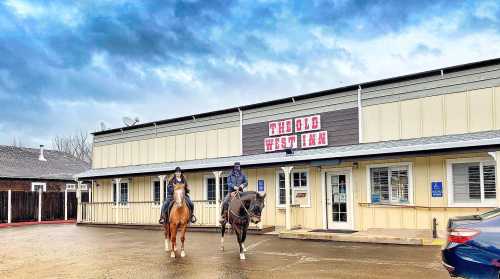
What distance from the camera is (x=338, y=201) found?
17250 millimetres

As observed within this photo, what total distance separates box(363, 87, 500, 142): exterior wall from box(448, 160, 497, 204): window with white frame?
3.70ft

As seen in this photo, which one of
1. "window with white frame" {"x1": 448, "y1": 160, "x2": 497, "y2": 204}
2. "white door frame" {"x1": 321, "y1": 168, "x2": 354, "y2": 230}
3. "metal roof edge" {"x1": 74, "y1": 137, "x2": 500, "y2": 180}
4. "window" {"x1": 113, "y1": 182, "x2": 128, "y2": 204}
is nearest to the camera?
"metal roof edge" {"x1": 74, "y1": 137, "x2": 500, "y2": 180}

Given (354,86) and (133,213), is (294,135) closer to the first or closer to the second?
(354,86)

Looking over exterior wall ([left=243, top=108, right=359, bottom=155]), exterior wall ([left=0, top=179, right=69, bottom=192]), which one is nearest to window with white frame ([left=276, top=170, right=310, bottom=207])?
exterior wall ([left=243, top=108, right=359, bottom=155])

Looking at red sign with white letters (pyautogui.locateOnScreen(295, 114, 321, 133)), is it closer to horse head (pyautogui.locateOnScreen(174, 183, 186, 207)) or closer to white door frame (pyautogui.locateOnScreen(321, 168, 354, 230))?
white door frame (pyautogui.locateOnScreen(321, 168, 354, 230))

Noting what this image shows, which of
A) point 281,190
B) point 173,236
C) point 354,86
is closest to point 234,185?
point 173,236

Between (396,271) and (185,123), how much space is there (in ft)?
51.0

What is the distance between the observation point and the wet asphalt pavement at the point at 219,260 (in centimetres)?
968

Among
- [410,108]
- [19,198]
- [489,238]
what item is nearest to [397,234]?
[410,108]

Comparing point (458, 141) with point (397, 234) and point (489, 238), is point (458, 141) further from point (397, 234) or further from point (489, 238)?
point (489, 238)

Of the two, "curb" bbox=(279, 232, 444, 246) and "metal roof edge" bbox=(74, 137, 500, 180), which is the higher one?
"metal roof edge" bbox=(74, 137, 500, 180)

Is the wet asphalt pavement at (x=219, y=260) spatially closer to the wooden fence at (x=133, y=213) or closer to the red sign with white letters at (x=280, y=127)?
the wooden fence at (x=133, y=213)

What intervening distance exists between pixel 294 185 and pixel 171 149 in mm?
7852

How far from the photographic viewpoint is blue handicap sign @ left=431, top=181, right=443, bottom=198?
14891mm
